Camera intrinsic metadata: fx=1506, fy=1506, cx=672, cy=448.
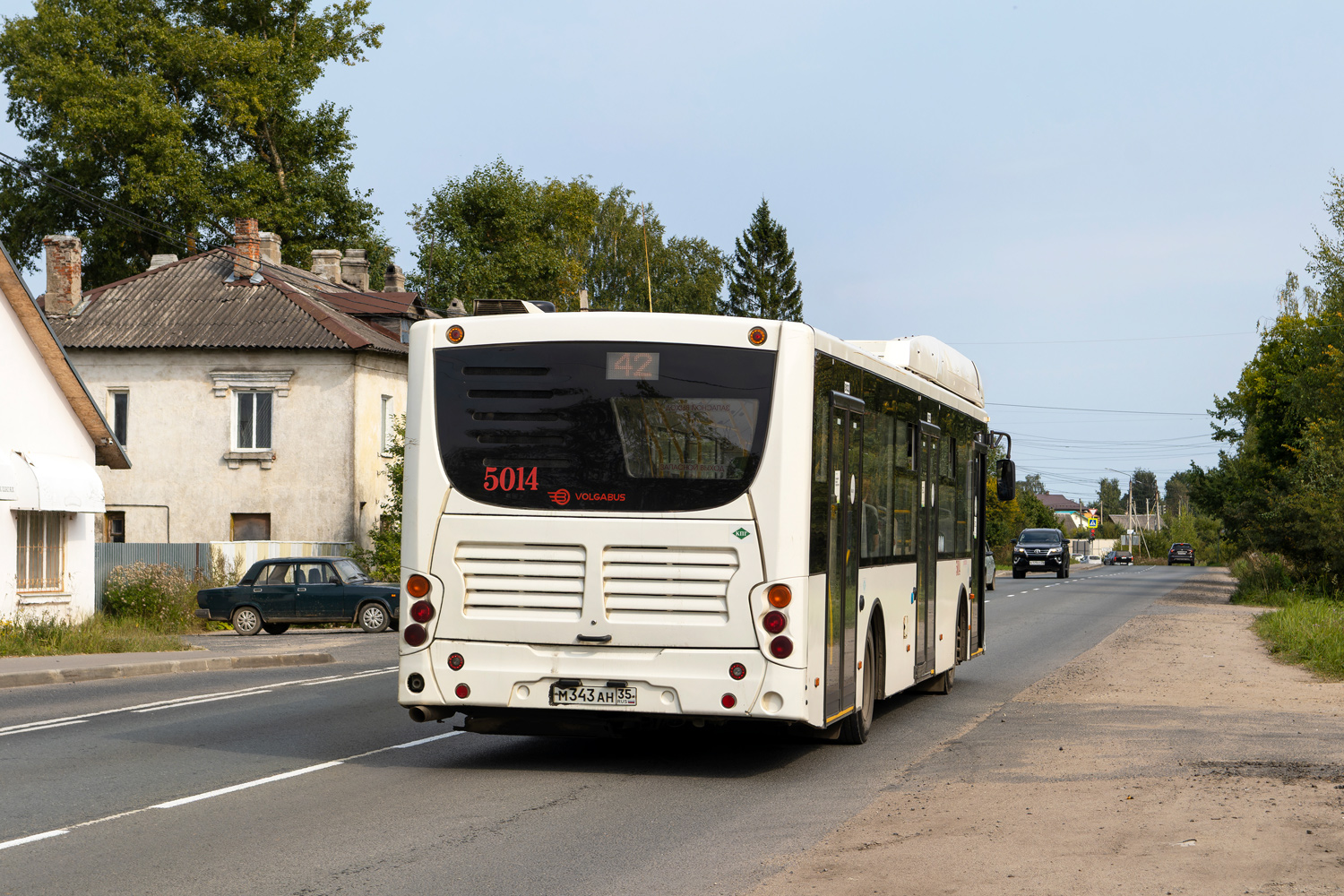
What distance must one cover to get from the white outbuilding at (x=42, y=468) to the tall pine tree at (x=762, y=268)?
50685 mm

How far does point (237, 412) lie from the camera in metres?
42.2

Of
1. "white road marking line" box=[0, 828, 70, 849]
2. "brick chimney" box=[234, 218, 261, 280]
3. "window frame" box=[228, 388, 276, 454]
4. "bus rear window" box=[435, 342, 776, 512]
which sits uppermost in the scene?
"brick chimney" box=[234, 218, 261, 280]

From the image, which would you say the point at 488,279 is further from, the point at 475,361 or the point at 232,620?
the point at 475,361

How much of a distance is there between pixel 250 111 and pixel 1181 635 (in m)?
37.4

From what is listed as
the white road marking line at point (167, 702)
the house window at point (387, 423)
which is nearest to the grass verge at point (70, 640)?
the white road marking line at point (167, 702)

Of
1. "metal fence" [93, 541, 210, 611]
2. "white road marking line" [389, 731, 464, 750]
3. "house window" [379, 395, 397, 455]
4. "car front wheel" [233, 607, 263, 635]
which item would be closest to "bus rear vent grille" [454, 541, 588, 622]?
"white road marking line" [389, 731, 464, 750]

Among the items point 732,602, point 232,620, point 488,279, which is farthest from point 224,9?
point 732,602

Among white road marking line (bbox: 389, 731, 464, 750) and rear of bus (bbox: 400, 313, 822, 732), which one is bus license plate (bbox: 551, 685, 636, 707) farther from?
white road marking line (bbox: 389, 731, 464, 750)

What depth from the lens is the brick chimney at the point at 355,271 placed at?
52031 mm

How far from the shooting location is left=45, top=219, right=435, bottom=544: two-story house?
41.6 metres

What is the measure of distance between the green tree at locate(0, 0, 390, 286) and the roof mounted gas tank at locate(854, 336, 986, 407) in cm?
3765

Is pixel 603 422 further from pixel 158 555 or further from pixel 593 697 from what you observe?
pixel 158 555

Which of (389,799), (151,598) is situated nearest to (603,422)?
(389,799)

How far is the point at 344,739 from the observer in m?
12.2
